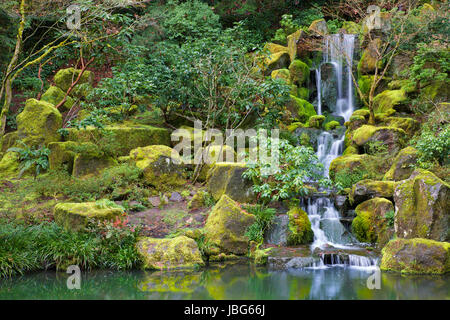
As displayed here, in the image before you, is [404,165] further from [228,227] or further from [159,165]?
[159,165]

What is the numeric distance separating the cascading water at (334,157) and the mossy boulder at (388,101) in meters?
1.20

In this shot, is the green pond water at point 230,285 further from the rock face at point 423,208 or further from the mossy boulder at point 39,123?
the mossy boulder at point 39,123

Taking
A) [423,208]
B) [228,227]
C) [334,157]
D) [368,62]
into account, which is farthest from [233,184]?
[368,62]

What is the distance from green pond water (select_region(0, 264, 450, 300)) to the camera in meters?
6.04

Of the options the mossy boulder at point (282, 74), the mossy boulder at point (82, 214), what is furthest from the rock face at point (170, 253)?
the mossy boulder at point (282, 74)

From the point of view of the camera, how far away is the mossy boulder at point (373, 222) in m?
8.67

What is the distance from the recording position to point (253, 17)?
21812mm

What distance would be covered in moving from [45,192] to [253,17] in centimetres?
1631

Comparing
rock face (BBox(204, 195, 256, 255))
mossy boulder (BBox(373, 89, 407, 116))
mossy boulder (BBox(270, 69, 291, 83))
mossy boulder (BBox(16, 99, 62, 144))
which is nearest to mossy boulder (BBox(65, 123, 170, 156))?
mossy boulder (BBox(16, 99, 62, 144))

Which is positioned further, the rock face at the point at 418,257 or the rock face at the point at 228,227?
the rock face at the point at 228,227

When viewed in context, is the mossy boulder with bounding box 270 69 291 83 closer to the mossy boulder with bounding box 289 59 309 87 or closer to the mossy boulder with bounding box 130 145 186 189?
the mossy boulder with bounding box 289 59 309 87

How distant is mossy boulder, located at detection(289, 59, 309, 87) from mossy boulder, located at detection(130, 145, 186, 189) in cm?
845

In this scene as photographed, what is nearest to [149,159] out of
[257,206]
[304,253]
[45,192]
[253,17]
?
[45,192]

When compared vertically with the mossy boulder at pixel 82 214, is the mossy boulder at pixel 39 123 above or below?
above
